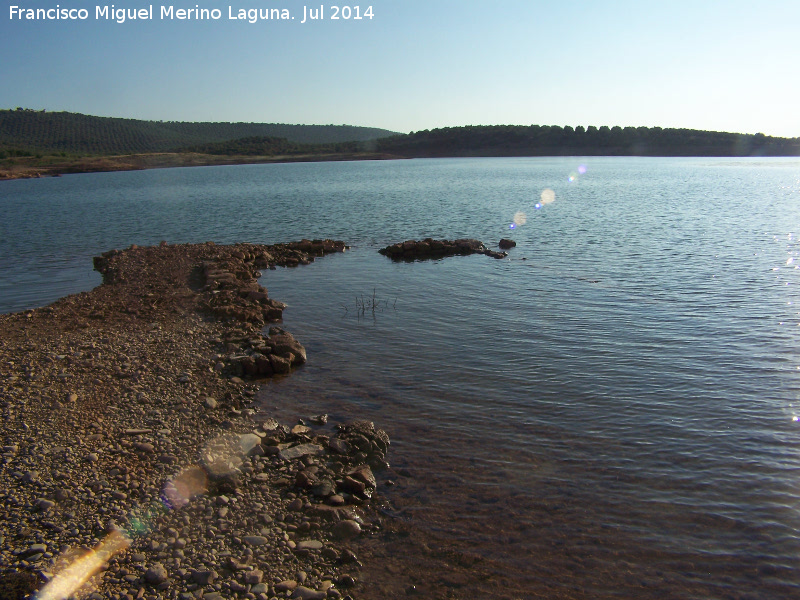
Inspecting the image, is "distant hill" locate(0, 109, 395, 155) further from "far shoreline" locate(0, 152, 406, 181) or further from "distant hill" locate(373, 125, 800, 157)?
"distant hill" locate(373, 125, 800, 157)

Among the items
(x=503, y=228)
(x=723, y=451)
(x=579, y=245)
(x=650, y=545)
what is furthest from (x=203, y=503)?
(x=503, y=228)

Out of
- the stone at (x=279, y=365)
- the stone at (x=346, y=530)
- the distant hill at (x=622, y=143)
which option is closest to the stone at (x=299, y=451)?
the stone at (x=346, y=530)

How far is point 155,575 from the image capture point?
4582mm

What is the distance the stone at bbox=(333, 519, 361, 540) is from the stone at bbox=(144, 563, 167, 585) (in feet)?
4.92

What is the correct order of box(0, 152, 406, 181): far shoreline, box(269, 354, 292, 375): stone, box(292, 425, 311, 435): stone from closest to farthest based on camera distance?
box(292, 425, 311, 435): stone
box(269, 354, 292, 375): stone
box(0, 152, 406, 181): far shoreline

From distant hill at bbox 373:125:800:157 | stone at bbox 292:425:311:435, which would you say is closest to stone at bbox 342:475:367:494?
stone at bbox 292:425:311:435

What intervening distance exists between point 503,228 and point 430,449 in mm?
20631

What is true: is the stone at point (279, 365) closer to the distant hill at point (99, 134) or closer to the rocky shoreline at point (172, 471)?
the rocky shoreline at point (172, 471)

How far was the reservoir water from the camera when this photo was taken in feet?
17.2

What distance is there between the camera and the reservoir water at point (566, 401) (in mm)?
5238

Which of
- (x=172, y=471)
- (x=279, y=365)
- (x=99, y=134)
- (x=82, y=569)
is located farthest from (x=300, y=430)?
(x=99, y=134)

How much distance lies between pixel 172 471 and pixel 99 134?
147m

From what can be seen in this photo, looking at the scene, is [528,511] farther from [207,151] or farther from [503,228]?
[207,151]

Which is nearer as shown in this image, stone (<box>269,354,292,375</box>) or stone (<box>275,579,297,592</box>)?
stone (<box>275,579,297,592</box>)
